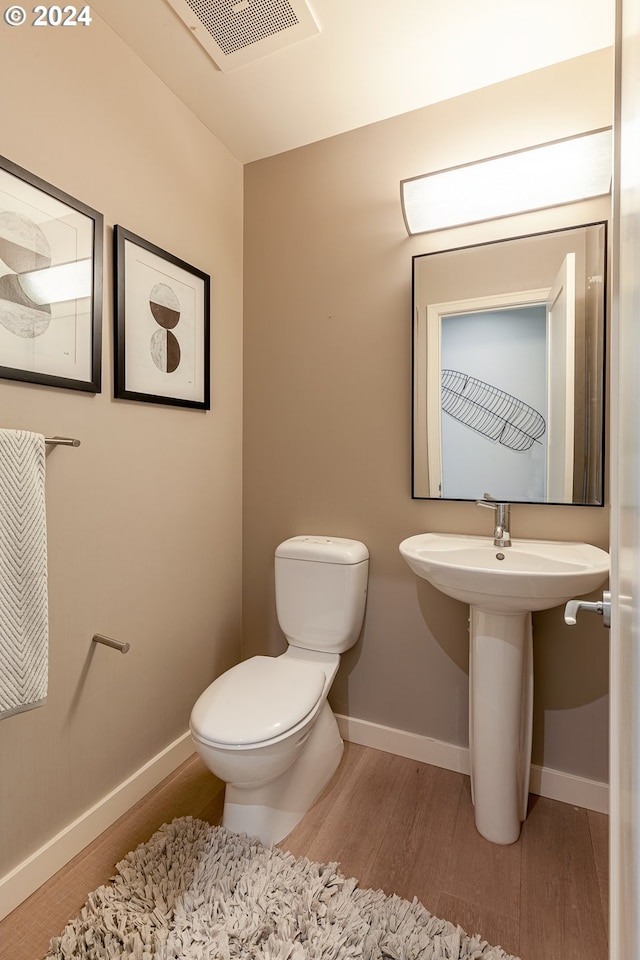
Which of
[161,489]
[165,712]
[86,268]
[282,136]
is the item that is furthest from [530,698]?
[282,136]

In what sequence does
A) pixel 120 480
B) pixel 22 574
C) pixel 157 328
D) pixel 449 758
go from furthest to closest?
pixel 449 758
pixel 157 328
pixel 120 480
pixel 22 574

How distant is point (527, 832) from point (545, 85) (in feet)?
7.83

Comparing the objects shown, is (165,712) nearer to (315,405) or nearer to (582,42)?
(315,405)

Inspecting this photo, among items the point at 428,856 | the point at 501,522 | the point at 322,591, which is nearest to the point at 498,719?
the point at 428,856

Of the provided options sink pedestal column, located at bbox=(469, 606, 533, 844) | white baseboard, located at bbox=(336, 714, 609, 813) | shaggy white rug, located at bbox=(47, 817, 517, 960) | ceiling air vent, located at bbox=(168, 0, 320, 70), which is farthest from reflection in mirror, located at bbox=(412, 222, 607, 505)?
shaggy white rug, located at bbox=(47, 817, 517, 960)

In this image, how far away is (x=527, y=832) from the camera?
1.46m

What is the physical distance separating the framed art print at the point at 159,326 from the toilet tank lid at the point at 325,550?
636 mm

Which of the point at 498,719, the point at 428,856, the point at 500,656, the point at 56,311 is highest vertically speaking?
the point at 56,311

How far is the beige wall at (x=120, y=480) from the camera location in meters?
1.24

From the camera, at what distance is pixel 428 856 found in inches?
53.7

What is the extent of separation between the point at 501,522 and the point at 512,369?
513mm

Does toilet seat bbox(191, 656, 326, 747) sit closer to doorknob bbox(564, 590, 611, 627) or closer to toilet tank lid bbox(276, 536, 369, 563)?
toilet tank lid bbox(276, 536, 369, 563)

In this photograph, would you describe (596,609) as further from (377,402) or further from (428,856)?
(377,402)

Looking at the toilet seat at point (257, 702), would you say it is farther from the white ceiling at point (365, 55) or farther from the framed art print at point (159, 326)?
the white ceiling at point (365, 55)
